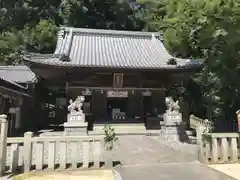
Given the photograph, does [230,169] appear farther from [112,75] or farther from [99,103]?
[99,103]

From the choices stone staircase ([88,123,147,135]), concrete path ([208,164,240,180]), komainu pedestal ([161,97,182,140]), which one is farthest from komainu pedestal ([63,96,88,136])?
concrete path ([208,164,240,180])

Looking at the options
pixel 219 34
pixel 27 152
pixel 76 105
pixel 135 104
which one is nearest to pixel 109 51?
pixel 135 104

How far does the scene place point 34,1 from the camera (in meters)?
40.2

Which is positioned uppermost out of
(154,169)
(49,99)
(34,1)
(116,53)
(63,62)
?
(34,1)

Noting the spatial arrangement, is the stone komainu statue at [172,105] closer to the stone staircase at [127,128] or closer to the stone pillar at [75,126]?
the stone staircase at [127,128]

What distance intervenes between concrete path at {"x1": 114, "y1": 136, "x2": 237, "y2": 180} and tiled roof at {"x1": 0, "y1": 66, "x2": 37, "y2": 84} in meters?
13.8

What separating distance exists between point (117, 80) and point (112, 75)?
0.47 metres

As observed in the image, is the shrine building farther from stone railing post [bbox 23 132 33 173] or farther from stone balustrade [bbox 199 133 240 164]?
stone balustrade [bbox 199 133 240 164]

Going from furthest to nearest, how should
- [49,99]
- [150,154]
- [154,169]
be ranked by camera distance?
1. [49,99]
2. [150,154]
3. [154,169]

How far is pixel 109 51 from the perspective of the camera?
19609 mm

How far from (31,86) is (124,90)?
298 inches

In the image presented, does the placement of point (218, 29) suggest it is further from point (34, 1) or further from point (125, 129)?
point (34, 1)

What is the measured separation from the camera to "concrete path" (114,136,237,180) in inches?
238

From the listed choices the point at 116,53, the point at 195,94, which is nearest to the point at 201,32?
the point at 116,53
